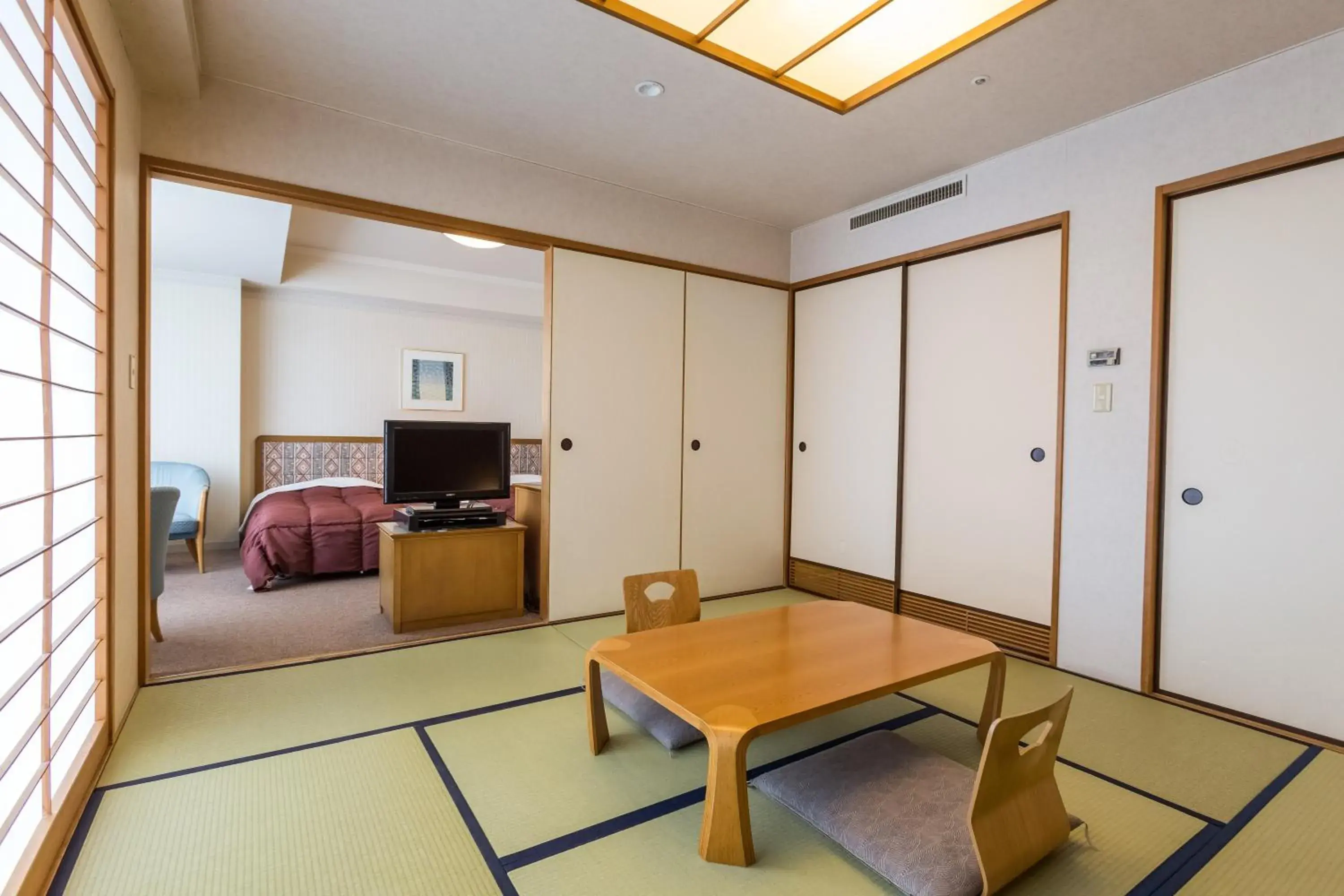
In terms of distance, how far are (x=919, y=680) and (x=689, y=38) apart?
2326mm

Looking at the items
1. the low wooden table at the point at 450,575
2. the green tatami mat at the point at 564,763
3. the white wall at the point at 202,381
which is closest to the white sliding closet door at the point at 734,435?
the low wooden table at the point at 450,575

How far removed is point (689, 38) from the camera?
2367 mm

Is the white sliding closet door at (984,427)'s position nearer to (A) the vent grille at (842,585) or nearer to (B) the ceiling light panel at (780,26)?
(A) the vent grille at (842,585)

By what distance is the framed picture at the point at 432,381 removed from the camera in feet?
21.3

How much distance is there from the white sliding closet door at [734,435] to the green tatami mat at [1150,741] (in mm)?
1674

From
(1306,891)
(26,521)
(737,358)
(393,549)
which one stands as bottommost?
(1306,891)

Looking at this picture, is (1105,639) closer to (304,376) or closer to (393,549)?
(393,549)

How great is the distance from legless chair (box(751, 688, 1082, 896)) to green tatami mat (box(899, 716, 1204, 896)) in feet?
0.21

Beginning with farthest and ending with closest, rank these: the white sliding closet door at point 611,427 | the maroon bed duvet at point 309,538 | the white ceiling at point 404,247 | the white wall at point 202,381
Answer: the white wall at point 202,381 < the white ceiling at point 404,247 < the maroon bed duvet at point 309,538 < the white sliding closet door at point 611,427

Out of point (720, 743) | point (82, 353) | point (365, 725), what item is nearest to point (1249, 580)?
point (720, 743)

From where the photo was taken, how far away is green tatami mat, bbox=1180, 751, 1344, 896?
5.09 feet

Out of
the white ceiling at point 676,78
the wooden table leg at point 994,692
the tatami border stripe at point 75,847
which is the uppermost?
the white ceiling at point 676,78

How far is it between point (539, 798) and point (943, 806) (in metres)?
1.09

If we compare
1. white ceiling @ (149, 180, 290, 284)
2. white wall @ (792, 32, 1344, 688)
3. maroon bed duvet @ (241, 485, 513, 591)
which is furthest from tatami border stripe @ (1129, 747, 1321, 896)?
white ceiling @ (149, 180, 290, 284)
